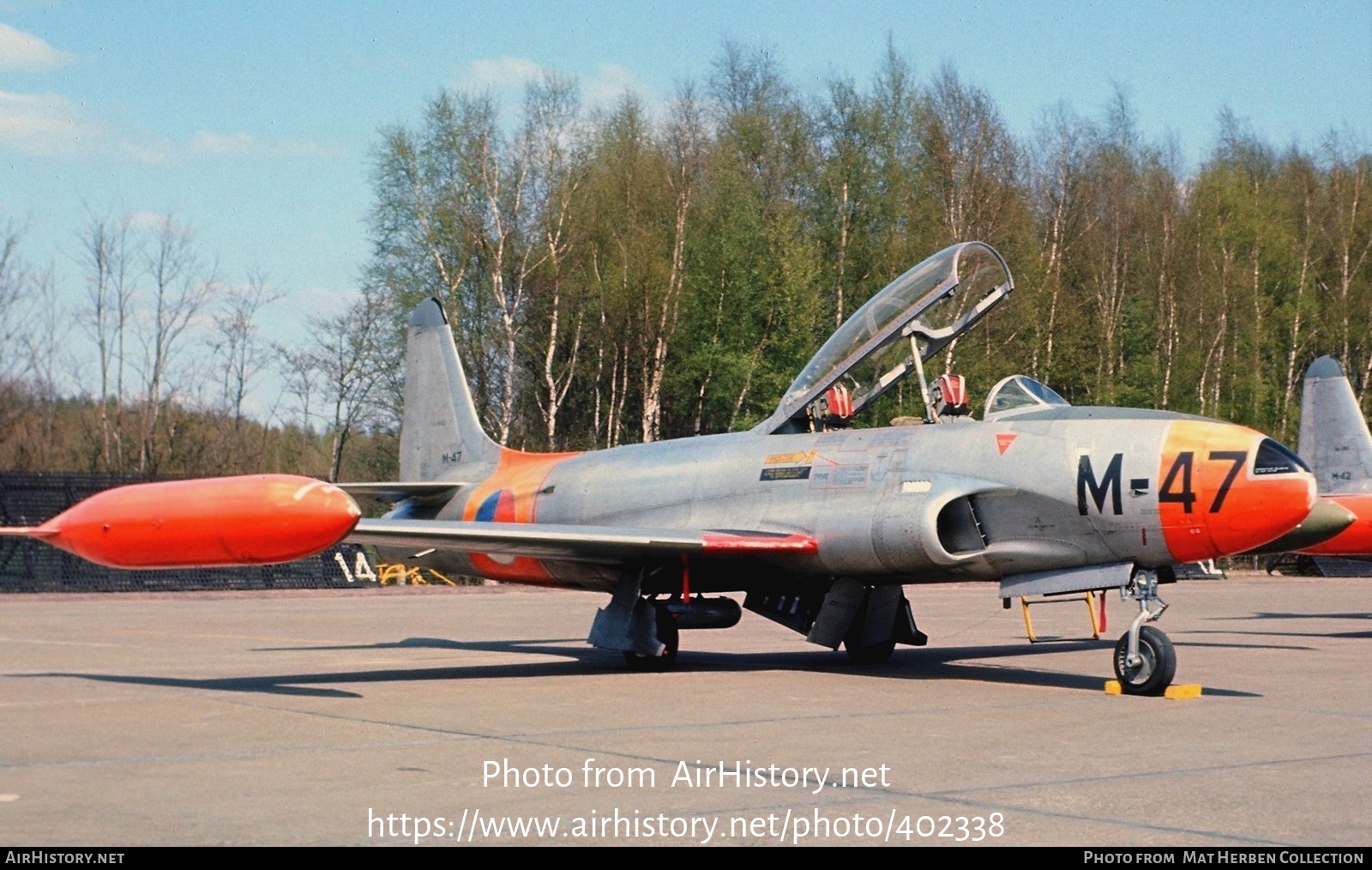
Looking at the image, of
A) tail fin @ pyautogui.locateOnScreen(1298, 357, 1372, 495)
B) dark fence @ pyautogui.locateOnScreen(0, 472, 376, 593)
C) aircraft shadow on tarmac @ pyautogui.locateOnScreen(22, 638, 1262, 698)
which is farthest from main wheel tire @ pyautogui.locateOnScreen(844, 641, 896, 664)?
dark fence @ pyautogui.locateOnScreen(0, 472, 376, 593)

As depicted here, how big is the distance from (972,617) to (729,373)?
22897mm

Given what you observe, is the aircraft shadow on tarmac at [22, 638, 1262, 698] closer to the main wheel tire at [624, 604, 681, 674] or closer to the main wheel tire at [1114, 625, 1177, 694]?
the main wheel tire at [624, 604, 681, 674]

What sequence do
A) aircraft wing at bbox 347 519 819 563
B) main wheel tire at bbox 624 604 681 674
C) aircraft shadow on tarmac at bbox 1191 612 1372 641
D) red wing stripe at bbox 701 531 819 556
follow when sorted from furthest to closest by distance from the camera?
aircraft shadow on tarmac at bbox 1191 612 1372 641 → main wheel tire at bbox 624 604 681 674 → red wing stripe at bbox 701 531 819 556 → aircraft wing at bbox 347 519 819 563

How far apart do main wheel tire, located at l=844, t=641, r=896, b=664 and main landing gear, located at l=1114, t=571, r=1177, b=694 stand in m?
3.13

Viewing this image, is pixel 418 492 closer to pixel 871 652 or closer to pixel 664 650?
pixel 664 650

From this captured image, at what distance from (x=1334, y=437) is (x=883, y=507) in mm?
12037

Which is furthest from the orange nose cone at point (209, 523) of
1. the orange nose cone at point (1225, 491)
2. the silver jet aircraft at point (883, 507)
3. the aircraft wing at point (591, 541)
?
the orange nose cone at point (1225, 491)

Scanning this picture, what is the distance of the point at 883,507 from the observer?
1249cm

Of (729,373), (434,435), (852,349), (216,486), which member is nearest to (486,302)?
(729,373)

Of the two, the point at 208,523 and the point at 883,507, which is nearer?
the point at 208,523

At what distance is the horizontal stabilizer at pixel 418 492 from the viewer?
630 inches

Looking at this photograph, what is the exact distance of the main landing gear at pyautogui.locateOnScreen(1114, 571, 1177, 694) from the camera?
1098 cm

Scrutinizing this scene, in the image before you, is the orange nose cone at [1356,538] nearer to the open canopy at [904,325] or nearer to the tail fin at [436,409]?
the open canopy at [904,325]

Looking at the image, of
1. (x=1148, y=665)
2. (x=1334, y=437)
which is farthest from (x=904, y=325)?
(x=1334, y=437)
